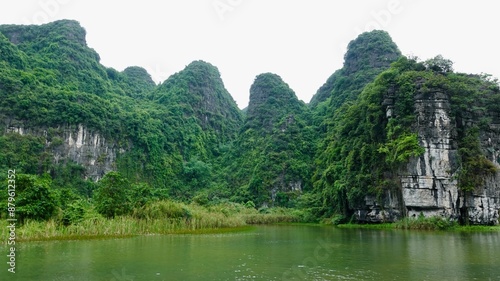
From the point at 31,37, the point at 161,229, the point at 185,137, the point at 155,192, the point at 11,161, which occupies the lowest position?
the point at 161,229

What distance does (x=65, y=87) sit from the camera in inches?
2261

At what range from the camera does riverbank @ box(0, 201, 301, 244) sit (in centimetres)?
1769

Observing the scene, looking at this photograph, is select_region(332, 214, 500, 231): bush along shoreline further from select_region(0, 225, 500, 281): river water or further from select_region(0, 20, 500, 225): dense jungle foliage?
select_region(0, 225, 500, 281): river water

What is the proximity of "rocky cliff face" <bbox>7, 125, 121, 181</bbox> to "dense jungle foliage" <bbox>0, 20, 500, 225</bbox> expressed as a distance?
0.40 meters

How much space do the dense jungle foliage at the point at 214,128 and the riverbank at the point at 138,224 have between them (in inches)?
32.6

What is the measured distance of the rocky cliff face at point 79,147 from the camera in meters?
48.6

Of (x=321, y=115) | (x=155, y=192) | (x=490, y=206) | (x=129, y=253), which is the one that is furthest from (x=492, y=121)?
(x=321, y=115)

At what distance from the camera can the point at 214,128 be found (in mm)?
81250

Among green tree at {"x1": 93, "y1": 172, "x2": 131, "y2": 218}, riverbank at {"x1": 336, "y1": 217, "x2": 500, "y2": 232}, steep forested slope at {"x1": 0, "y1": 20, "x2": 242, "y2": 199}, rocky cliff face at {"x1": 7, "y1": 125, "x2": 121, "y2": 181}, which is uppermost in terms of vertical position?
steep forested slope at {"x1": 0, "y1": 20, "x2": 242, "y2": 199}

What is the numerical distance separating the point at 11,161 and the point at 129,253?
124 ft

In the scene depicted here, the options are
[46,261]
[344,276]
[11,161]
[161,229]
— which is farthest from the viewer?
[11,161]

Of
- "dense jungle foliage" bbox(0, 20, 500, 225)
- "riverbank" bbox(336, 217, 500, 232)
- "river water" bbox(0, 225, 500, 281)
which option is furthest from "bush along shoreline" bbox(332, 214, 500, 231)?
"river water" bbox(0, 225, 500, 281)

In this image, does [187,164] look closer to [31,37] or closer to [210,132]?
[210,132]

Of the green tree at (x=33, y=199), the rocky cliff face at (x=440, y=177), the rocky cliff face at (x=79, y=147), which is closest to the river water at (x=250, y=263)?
the green tree at (x=33, y=199)
